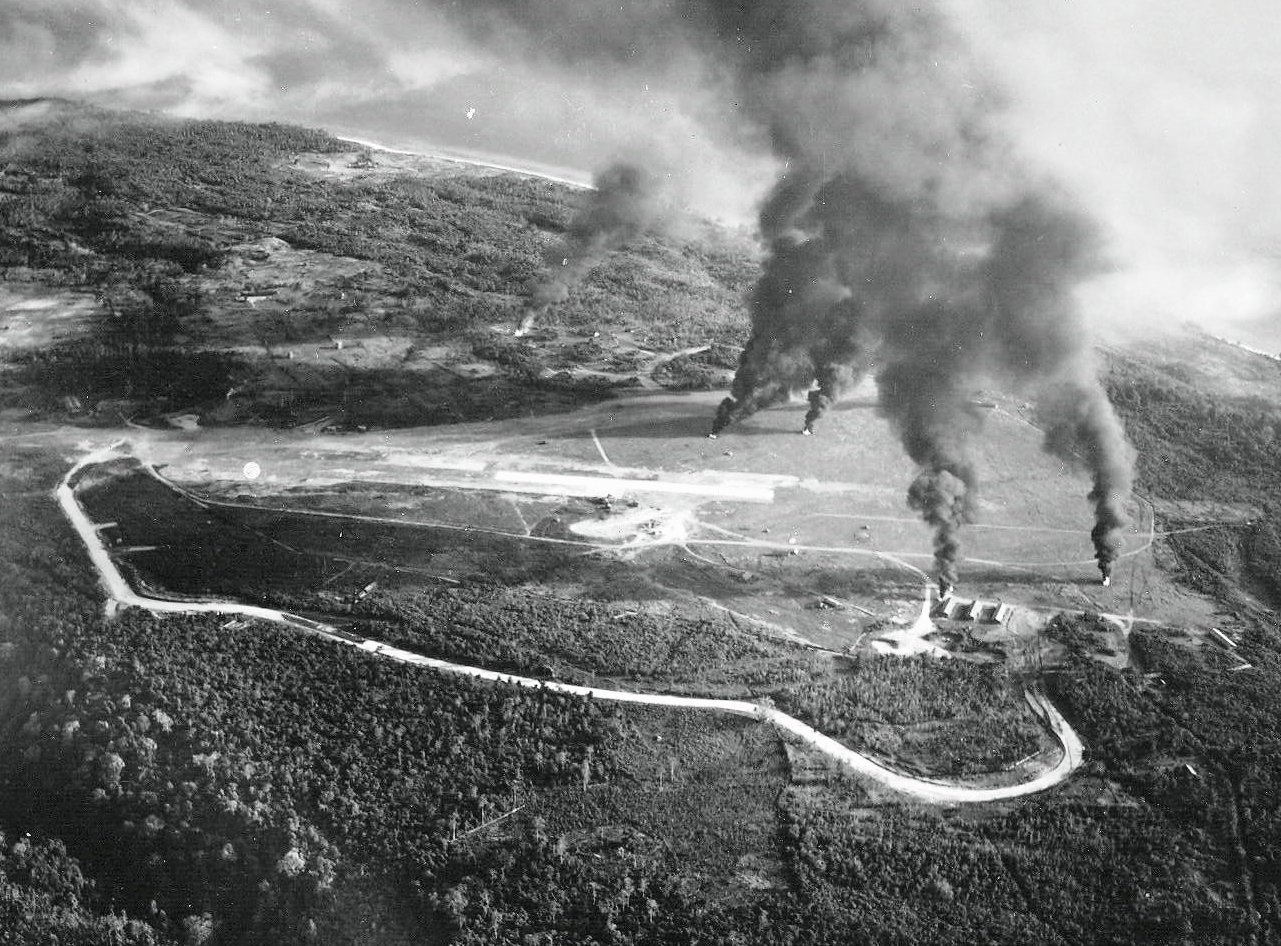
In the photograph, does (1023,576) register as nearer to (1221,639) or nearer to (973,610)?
(973,610)

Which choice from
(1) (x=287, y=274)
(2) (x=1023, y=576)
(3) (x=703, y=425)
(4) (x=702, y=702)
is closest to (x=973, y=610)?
(2) (x=1023, y=576)

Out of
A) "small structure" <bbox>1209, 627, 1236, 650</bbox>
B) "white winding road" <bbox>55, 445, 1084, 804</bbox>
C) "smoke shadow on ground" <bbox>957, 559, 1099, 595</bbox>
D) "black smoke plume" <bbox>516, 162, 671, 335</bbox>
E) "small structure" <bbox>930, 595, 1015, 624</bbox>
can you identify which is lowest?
"white winding road" <bbox>55, 445, 1084, 804</bbox>

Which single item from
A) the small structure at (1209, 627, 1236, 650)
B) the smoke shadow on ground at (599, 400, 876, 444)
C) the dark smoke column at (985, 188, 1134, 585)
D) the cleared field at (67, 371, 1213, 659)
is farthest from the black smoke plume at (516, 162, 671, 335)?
the small structure at (1209, 627, 1236, 650)

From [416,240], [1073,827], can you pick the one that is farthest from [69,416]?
[1073,827]

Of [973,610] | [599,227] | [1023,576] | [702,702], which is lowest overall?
[702,702]

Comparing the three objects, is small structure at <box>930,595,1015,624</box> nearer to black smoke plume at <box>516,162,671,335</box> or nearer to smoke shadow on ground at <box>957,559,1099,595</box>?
smoke shadow on ground at <box>957,559,1099,595</box>
